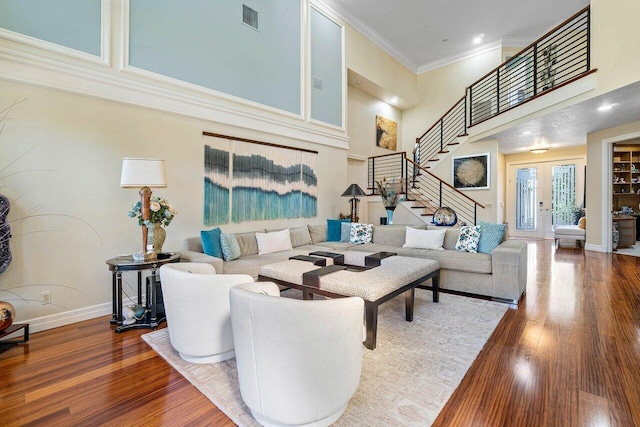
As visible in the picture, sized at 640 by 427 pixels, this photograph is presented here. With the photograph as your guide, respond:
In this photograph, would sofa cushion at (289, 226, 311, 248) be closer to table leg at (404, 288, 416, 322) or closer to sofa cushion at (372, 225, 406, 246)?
sofa cushion at (372, 225, 406, 246)

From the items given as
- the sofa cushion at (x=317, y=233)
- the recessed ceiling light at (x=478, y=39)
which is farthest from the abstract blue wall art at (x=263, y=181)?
the recessed ceiling light at (x=478, y=39)

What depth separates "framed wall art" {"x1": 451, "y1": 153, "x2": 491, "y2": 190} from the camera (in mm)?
7895

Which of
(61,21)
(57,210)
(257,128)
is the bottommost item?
(57,210)

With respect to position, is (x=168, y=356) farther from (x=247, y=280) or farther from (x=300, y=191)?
(x=300, y=191)

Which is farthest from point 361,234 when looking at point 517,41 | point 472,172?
point 517,41

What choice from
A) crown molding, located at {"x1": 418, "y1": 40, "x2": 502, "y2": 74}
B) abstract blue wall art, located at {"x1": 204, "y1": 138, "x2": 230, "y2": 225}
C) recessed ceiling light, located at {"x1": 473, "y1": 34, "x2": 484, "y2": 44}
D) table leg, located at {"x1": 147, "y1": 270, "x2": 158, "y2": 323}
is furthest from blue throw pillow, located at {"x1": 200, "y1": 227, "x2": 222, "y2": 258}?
crown molding, located at {"x1": 418, "y1": 40, "x2": 502, "y2": 74}

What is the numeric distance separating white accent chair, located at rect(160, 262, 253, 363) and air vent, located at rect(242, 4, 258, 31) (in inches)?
169

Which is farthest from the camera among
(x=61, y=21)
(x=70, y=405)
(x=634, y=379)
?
(x=61, y=21)

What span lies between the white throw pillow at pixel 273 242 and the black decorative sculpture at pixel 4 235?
2.63m

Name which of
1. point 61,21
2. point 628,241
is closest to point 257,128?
point 61,21

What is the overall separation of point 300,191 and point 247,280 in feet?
11.9

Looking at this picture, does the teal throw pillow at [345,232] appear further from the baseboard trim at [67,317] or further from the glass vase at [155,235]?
the baseboard trim at [67,317]

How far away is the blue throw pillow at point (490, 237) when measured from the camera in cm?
397

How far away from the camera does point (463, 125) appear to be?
8.89m
